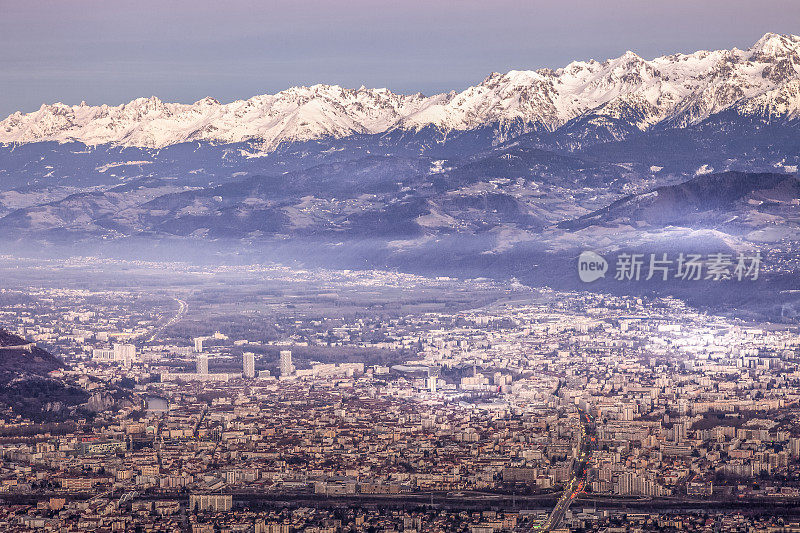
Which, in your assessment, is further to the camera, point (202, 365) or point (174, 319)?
point (174, 319)

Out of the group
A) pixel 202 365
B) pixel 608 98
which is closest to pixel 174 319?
pixel 202 365

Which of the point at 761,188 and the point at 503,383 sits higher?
the point at 761,188

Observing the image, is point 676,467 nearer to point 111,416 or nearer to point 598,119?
point 111,416

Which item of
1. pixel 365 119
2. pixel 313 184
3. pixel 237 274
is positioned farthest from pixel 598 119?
pixel 237 274

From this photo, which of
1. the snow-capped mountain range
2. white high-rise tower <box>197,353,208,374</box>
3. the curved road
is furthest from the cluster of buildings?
the snow-capped mountain range

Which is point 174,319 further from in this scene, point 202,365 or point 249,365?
point 249,365

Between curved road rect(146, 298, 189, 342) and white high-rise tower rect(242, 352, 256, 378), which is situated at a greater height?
curved road rect(146, 298, 189, 342)

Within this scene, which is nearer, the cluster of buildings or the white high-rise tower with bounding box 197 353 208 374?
the cluster of buildings

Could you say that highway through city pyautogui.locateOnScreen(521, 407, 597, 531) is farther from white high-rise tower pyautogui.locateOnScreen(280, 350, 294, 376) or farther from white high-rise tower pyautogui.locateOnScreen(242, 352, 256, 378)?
white high-rise tower pyautogui.locateOnScreen(242, 352, 256, 378)

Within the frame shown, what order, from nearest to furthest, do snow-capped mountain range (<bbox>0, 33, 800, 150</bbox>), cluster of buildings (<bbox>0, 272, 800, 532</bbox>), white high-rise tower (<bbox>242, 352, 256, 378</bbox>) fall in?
cluster of buildings (<bbox>0, 272, 800, 532</bbox>) < white high-rise tower (<bbox>242, 352, 256, 378</bbox>) < snow-capped mountain range (<bbox>0, 33, 800, 150</bbox>)

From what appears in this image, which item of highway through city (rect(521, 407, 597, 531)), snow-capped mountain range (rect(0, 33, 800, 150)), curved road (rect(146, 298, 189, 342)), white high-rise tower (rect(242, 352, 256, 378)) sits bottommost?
highway through city (rect(521, 407, 597, 531))

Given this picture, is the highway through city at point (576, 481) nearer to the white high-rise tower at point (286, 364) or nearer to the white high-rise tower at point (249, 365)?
the white high-rise tower at point (286, 364)
